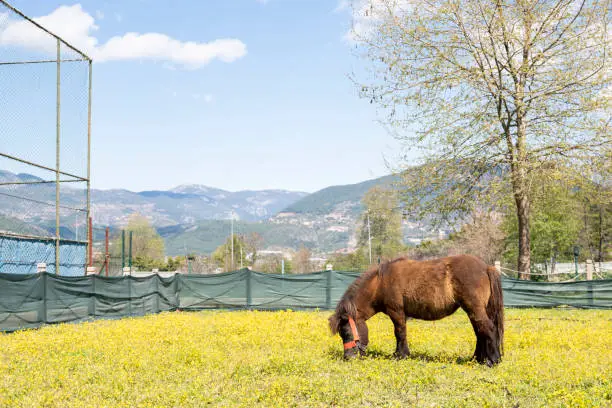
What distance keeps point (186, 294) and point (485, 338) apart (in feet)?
47.3

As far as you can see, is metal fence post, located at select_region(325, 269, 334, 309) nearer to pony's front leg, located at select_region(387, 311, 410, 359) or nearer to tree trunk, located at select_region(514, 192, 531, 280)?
tree trunk, located at select_region(514, 192, 531, 280)

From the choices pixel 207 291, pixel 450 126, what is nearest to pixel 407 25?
pixel 450 126

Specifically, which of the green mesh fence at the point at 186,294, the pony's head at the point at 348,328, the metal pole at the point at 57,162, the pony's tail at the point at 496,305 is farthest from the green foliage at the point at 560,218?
the metal pole at the point at 57,162

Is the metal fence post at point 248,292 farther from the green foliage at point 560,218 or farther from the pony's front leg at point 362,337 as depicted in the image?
the pony's front leg at point 362,337

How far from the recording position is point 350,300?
367 inches

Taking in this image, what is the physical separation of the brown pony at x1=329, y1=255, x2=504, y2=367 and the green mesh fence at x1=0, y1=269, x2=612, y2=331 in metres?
9.25

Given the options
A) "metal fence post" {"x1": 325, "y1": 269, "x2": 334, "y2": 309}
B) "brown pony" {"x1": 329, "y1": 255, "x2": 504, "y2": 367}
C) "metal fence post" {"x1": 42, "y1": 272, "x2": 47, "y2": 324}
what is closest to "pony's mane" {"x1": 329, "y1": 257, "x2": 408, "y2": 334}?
"brown pony" {"x1": 329, "y1": 255, "x2": 504, "y2": 367}

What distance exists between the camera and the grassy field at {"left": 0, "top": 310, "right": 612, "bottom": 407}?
6555mm

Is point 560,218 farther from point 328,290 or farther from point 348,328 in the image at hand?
Answer: point 348,328

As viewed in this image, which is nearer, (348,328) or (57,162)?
(348,328)

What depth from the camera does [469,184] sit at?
20438 mm

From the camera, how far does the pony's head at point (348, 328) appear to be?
8871 millimetres

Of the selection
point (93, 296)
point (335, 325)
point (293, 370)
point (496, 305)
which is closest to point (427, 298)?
point (496, 305)

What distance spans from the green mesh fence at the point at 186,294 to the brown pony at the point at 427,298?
9255mm
